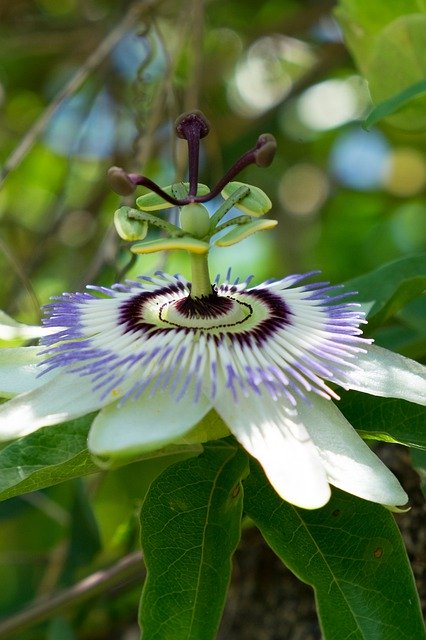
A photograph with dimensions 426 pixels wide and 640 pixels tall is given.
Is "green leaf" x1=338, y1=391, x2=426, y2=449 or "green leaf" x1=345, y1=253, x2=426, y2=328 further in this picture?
"green leaf" x1=345, y1=253, x2=426, y2=328

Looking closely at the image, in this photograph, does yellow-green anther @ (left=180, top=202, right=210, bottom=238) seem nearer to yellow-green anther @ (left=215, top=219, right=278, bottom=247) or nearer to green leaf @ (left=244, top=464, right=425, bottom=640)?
yellow-green anther @ (left=215, top=219, right=278, bottom=247)

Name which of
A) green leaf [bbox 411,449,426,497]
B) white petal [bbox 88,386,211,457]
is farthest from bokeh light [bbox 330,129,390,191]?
white petal [bbox 88,386,211,457]

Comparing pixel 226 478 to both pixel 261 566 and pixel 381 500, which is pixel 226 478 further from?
pixel 261 566

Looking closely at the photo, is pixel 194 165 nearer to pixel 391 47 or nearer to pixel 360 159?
pixel 391 47

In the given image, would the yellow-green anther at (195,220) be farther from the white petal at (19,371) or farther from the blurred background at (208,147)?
the blurred background at (208,147)

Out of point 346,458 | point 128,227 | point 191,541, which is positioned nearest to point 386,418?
point 346,458

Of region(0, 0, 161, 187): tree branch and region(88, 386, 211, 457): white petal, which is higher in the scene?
region(0, 0, 161, 187): tree branch

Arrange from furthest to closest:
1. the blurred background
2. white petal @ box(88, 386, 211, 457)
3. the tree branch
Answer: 1. the blurred background
2. the tree branch
3. white petal @ box(88, 386, 211, 457)
